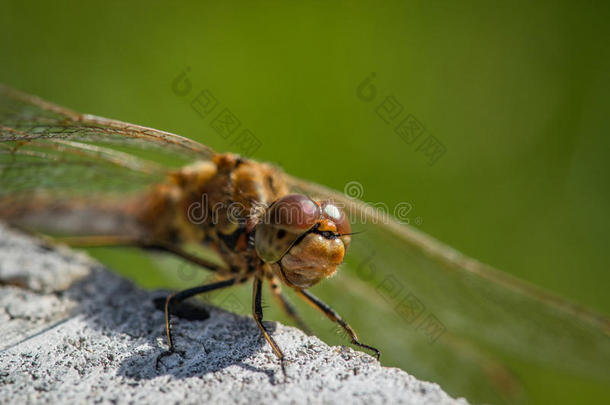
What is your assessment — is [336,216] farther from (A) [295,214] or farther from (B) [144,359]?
(B) [144,359]

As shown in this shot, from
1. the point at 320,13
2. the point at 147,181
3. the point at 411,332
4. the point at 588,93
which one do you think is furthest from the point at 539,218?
the point at 147,181

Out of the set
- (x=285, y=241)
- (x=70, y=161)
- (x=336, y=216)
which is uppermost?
(x=336, y=216)

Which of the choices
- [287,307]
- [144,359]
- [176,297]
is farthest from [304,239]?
[287,307]

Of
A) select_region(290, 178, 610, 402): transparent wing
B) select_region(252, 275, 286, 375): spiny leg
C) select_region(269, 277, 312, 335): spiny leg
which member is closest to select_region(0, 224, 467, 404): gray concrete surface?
select_region(252, 275, 286, 375): spiny leg

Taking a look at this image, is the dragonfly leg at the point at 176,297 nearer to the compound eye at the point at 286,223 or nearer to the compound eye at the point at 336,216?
the compound eye at the point at 286,223

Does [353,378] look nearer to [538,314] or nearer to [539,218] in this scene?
[538,314]

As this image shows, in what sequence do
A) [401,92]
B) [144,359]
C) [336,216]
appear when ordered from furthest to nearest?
[401,92], [336,216], [144,359]

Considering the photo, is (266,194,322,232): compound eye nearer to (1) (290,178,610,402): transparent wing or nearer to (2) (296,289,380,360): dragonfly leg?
(2) (296,289,380,360): dragonfly leg
